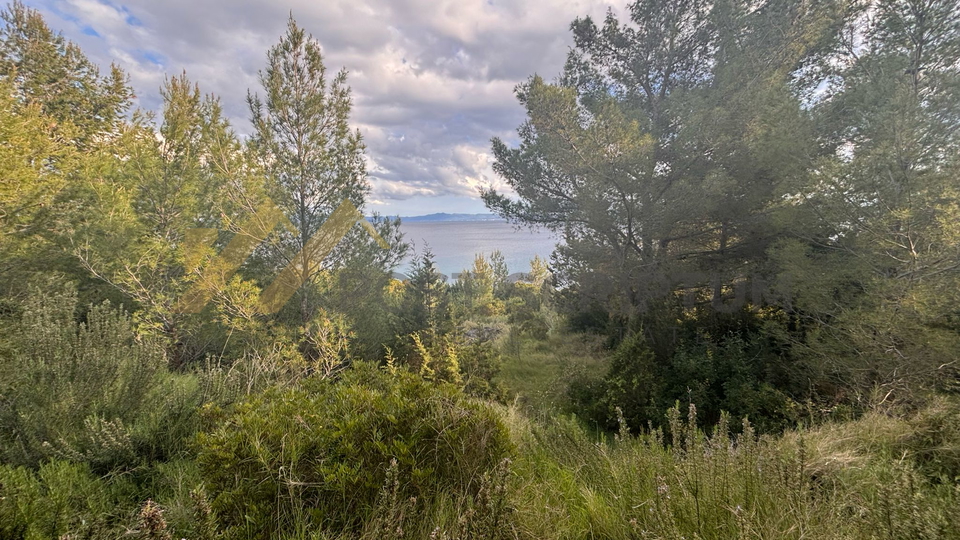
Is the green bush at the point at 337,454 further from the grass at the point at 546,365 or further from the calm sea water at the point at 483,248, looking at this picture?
the calm sea water at the point at 483,248

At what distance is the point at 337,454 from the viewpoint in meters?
1.73

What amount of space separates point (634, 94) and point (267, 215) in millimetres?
9329

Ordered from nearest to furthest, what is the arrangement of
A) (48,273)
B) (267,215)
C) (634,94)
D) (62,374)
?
(62,374) → (48,273) → (267,215) → (634,94)

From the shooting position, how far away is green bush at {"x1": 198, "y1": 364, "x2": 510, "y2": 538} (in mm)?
1557

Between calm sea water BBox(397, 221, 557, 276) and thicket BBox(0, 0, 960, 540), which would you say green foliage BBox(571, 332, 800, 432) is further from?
calm sea water BBox(397, 221, 557, 276)

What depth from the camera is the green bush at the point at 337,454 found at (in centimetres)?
156

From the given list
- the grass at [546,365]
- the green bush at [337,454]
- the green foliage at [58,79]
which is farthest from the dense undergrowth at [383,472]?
the green foliage at [58,79]

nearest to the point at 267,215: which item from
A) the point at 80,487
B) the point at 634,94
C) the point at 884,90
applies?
the point at 80,487

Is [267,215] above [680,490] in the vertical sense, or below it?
above

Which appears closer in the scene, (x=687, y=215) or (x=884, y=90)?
(x=884, y=90)

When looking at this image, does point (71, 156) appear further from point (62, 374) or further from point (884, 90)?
point (884, 90)

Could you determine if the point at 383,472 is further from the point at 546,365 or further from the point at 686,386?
the point at 546,365

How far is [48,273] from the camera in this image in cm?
538

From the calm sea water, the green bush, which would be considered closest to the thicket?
the green bush
